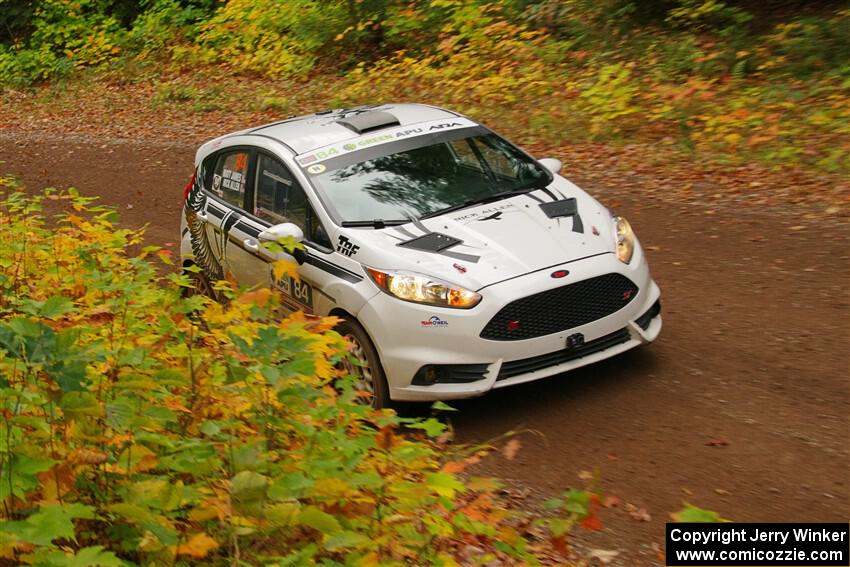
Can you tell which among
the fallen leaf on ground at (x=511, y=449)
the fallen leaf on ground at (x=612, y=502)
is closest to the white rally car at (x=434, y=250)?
the fallen leaf on ground at (x=511, y=449)

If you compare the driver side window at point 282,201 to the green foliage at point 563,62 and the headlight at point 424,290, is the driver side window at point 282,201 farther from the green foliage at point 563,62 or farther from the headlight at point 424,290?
the green foliage at point 563,62

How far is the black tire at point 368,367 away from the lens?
255 inches

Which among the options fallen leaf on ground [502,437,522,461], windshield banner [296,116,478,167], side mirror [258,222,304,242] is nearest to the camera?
fallen leaf on ground [502,437,522,461]

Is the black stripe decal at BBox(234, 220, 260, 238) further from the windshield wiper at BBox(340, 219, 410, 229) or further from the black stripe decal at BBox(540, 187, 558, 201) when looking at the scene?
the black stripe decal at BBox(540, 187, 558, 201)

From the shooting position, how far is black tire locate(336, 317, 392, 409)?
648 centimetres

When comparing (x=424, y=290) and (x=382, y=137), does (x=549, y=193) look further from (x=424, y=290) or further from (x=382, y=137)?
(x=424, y=290)

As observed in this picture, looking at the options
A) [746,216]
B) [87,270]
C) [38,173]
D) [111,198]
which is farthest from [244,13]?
[87,270]

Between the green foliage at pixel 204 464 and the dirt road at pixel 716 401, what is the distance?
1.12 metres

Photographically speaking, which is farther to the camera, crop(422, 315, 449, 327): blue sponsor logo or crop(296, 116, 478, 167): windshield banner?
crop(296, 116, 478, 167): windshield banner

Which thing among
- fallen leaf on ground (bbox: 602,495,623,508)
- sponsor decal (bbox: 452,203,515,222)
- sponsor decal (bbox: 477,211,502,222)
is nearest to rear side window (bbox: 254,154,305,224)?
sponsor decal (bbox: 452,203,515,222)

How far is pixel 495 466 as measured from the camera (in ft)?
19.8

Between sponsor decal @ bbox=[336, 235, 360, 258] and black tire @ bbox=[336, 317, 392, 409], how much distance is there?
1.52 feet

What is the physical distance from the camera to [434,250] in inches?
257

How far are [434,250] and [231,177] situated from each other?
8.57 ft
